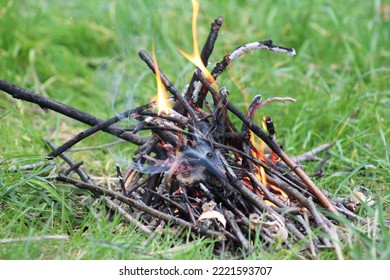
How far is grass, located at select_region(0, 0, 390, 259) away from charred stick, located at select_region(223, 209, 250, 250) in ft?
0.25

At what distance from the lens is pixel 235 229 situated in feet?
8.53

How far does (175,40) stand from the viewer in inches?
199

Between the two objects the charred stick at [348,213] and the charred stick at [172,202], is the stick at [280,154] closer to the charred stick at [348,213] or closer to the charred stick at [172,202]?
the charred stick at [348,213]

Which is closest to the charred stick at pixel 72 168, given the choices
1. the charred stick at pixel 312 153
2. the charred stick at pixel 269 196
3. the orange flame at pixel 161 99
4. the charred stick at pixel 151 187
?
the charred stick at pixel 151 187

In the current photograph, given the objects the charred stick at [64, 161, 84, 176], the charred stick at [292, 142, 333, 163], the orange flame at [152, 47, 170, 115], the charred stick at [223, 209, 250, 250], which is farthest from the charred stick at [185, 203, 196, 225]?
the charred stick at [292, 142, 333, 163]

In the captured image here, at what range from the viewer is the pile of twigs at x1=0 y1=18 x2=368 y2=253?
2631 millimetres

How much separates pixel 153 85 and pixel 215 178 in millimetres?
1777

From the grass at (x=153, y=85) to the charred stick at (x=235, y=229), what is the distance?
0.25 ft

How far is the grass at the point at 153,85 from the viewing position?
2688 millimetres

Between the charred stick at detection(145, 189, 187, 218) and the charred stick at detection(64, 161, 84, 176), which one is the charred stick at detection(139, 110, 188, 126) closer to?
the charred stick at detection(145, 189, 187, 218)

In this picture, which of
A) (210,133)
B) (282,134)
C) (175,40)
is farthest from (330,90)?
(210,133)

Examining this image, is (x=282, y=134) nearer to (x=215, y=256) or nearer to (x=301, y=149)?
(x=301, y=149)

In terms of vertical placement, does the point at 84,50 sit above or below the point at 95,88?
above
